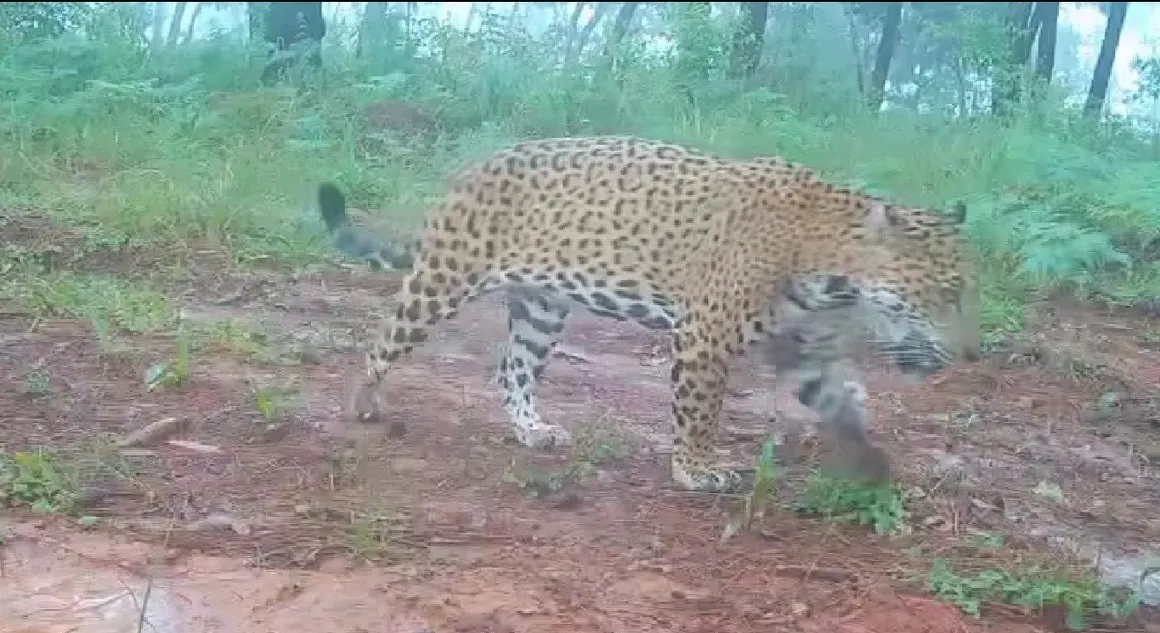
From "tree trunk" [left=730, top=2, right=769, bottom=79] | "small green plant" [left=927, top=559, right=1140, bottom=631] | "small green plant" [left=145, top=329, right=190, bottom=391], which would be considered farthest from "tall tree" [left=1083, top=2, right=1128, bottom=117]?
"small green plant" [left=927, top=559, right=1140, bottom=631]

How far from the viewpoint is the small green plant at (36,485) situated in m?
4.55

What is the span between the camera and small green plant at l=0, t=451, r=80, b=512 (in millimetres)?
4555

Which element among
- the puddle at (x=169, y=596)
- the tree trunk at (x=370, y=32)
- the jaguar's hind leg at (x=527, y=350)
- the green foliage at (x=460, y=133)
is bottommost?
the puddle at (x=169, y=596)

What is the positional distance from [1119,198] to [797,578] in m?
5.93

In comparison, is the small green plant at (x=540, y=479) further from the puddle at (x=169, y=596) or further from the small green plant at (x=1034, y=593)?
the small green plant at (x=1034, y=593)

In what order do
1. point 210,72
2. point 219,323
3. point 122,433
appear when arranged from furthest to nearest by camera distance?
1. point 210,72
2. point 219,323
3. point 122,433

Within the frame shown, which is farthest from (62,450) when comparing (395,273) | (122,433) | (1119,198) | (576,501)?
(1119,198)

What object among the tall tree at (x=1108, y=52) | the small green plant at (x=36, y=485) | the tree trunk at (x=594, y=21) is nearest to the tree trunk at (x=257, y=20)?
the tree trunk at (x=594, y=21)

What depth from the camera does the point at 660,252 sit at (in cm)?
543

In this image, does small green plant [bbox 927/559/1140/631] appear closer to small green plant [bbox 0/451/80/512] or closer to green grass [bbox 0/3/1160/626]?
green grass [bbox 0/3/1160/626]

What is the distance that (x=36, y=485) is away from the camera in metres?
4.66

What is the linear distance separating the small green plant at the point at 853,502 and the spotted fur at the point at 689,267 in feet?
0.68

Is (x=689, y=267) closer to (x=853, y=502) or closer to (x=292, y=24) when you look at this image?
(x=853, y=502)

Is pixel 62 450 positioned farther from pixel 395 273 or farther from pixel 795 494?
pixel 395 273
